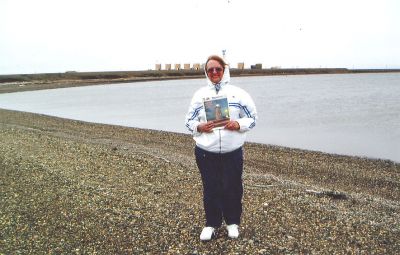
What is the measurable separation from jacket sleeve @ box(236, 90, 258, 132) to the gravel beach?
5.63ft

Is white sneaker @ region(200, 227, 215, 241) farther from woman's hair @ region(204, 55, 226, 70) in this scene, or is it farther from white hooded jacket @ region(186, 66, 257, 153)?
woman's hair @ region(204, 55, 226, 70)

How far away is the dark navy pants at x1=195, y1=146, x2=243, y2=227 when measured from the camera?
5.15m

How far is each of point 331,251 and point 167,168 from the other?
19.2ft

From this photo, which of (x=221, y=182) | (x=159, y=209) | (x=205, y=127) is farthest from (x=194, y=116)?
(x=159, y=209)

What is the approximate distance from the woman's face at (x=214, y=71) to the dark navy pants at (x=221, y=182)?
93cm

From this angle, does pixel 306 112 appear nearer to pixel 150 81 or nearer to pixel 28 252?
pixel 28 252

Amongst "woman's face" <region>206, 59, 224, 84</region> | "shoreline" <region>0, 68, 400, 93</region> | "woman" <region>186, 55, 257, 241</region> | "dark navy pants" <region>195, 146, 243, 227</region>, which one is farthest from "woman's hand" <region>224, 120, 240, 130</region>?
"shoreline" <region>0, 68, 400, 93</region>

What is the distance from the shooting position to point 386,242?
5992 mm

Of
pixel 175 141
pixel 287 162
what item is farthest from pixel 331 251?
pixel 175 141

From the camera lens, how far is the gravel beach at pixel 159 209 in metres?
5.66

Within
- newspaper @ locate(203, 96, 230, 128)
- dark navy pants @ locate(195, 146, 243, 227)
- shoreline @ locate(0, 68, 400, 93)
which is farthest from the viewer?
shoreline @ locate(0, 68, 400, 93)

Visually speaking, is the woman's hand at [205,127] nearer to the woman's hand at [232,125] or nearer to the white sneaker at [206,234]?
the woman's hand at [232,125]

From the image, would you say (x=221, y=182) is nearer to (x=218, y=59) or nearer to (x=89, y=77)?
(x=218, y=59)

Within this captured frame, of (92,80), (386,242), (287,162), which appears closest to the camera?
(386,242)
